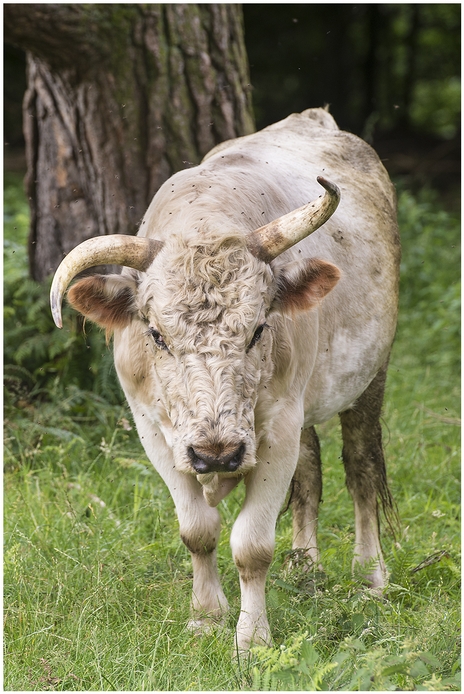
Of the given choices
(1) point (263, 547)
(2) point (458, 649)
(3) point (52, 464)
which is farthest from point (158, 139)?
(2) point (458, 649)

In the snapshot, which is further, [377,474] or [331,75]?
[331,75]

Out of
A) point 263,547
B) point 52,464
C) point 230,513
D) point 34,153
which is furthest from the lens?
point 34,153

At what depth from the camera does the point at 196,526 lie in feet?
12.5

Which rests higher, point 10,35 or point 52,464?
point 10,35

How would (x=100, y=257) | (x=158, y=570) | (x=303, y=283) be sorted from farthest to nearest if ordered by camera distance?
(x=158, y=570), (x=303, y=283), (x=100, y=257)

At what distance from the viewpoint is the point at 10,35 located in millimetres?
5363

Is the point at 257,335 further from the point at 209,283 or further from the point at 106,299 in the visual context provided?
the point at 106,299

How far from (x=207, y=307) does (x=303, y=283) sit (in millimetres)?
562

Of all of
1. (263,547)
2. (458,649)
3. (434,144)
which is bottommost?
(434,144)

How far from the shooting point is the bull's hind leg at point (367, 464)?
15.6 ft

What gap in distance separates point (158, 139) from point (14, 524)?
2.86 metres

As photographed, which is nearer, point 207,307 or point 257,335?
point 207,307

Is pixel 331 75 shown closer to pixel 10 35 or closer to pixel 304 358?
pixel 10 35

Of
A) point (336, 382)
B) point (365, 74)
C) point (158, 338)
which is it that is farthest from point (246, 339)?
point (365, 74)
